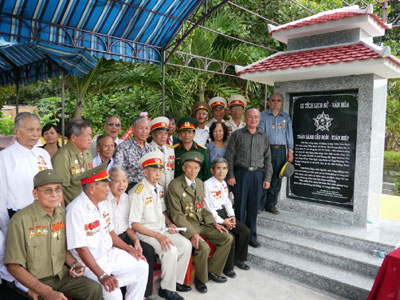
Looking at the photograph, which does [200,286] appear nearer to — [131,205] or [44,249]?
[131,205]

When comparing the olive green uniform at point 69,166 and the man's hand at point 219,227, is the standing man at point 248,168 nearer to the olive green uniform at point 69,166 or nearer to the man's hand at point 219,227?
the man's hand at point 219,227

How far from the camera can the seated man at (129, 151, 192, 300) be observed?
3438 millimetres

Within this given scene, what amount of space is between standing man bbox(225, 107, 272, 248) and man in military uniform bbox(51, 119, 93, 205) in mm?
2081

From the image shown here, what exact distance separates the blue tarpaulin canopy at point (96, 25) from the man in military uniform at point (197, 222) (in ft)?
6.63

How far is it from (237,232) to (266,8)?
8244mm

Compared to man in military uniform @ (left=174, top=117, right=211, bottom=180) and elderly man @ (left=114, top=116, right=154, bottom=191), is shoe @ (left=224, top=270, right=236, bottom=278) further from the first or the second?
elderly man @ (left=114, top=116, right=154, bottom=191)

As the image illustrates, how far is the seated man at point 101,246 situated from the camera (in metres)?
2.68

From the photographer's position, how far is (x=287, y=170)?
501cm

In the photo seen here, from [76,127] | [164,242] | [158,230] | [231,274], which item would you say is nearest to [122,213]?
[158,230]

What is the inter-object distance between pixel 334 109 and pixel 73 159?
13.0 feet

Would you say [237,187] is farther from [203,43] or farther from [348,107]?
[203,43]

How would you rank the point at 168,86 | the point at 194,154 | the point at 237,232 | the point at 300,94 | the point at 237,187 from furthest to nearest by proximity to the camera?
the point at 168,86, the point at 300,94, the point at 237,187, the point at 237,232, the point at 194,154

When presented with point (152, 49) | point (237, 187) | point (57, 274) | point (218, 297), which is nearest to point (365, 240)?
point (237, 187)

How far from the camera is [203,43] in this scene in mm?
8195
